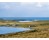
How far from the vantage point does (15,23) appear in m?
1.35

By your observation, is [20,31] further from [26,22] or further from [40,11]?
[40,11]

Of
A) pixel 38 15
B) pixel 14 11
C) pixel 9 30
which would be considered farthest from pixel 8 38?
pixel 38 15

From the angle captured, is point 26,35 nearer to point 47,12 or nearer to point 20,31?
point 20,31

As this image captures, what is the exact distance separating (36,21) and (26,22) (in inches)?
4.4

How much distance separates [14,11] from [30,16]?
186mm

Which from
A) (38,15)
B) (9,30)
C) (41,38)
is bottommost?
(41,38)

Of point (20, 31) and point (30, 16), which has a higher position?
point (30, 16)

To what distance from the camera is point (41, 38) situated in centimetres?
134

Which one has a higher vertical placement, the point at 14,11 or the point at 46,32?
the point at 14,11

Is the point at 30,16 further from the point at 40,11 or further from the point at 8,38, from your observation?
the point at 8,38

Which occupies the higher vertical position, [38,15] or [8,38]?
[38,15]

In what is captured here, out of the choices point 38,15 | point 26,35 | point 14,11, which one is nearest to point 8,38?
point 26,35

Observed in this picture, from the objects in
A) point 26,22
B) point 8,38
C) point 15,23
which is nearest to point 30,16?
point 26,22

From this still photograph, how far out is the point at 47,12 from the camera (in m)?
1.33
